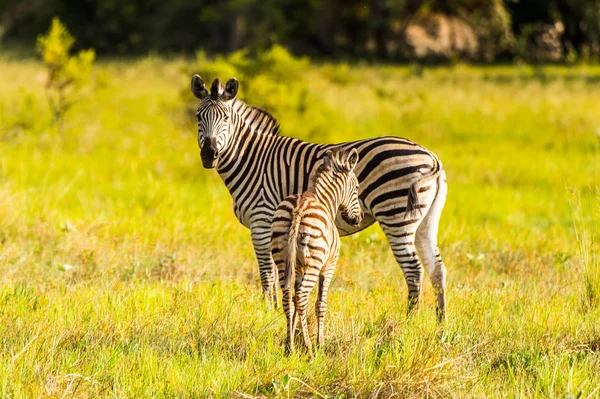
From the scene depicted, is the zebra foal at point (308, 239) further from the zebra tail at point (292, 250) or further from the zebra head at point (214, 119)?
the zebra head at point (214, 119)

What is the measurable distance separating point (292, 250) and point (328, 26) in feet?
116

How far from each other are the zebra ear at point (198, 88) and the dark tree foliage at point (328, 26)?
24432 mm

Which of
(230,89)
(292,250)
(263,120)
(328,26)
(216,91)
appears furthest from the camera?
(328,26)

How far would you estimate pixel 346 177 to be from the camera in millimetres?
5258

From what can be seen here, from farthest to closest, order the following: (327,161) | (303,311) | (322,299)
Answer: (327,161) < (322,299) < (303,311)

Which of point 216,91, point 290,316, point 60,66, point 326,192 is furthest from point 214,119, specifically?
point 60,66

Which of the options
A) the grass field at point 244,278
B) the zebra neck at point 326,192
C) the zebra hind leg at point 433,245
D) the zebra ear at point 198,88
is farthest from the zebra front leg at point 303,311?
the zebra ear at point 198,88

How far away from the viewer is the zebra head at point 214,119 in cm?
570

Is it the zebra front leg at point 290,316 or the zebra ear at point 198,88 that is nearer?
the zebra front leg at point 290,316

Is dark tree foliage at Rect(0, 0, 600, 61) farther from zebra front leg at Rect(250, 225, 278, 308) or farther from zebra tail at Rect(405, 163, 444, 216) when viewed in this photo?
zebra front leg at Rect(250, 225, 278, 308)

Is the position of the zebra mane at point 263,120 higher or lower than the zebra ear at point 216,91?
lower

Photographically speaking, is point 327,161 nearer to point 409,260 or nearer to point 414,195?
point 414,195

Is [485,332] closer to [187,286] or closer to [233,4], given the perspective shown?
[187,286]

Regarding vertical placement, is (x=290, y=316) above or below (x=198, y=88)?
below
